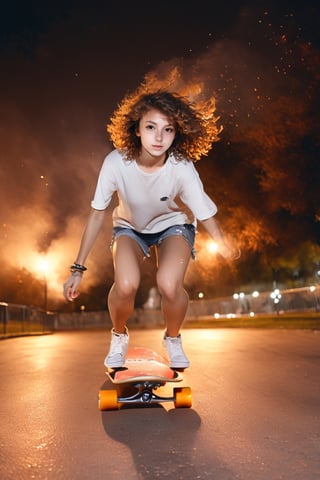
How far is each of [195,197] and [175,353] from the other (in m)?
1.38

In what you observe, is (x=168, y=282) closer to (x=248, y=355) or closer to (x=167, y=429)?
(x=167, y=429)

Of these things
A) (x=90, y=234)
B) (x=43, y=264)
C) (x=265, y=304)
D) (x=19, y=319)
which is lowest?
(x=90, y=234)

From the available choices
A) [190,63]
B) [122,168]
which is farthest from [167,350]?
[190,63]

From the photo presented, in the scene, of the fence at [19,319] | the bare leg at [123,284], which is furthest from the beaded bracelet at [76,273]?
the fence at [19,319]

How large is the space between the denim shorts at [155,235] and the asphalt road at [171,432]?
1350mm

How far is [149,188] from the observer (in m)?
5.35

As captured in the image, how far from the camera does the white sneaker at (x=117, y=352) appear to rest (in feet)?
15.6

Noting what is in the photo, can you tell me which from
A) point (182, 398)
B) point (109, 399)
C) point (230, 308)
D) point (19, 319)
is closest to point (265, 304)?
point (230, 308)

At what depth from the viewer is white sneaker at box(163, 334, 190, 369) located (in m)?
5.12

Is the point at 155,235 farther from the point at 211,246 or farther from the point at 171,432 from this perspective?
the point at 211,246

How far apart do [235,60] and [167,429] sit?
74.1 feet

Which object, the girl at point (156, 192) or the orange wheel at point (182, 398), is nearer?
the orange wheel at point (182, 398)

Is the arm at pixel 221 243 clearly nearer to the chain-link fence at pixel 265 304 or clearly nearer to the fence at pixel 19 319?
the fence at pixel 19 319

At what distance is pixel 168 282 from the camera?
5.02 m
